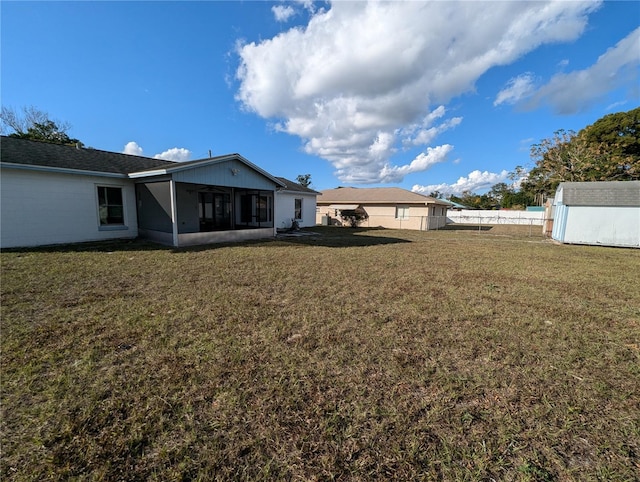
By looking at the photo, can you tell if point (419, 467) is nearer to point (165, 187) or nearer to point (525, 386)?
point (525, 386)

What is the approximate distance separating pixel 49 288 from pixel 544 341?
25.8 ft

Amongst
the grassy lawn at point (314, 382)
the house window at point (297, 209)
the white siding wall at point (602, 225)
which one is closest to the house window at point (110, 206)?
the grassy lawn at point (314, 382)

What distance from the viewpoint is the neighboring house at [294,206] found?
1816cm

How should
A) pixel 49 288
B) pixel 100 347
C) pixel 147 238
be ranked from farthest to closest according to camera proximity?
pixel 147 238
pixel 49 288
pixel 100 347

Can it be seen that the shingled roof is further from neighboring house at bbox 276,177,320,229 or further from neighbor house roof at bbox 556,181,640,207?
neighbor house roof at bbox 556,181,640,207

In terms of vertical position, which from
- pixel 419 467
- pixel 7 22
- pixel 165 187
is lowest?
pixel 419 467

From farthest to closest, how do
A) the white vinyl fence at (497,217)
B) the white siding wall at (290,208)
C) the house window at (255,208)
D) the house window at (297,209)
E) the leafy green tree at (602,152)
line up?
the white vinyl fence at (497,217), the leafy green tree at (602,152), the house window at (297,209), the white siding wall at (290,208), the house window at (255,208)

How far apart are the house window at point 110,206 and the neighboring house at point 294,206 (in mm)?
8196

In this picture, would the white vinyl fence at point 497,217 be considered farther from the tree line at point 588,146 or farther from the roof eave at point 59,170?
the roof eave at point 59,170

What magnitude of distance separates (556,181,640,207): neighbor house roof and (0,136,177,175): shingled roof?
19303mm

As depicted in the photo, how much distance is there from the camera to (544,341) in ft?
11.8

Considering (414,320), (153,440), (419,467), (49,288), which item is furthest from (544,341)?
(49,288)

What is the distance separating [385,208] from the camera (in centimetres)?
2339

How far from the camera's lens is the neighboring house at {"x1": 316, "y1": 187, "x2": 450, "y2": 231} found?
2223cm
